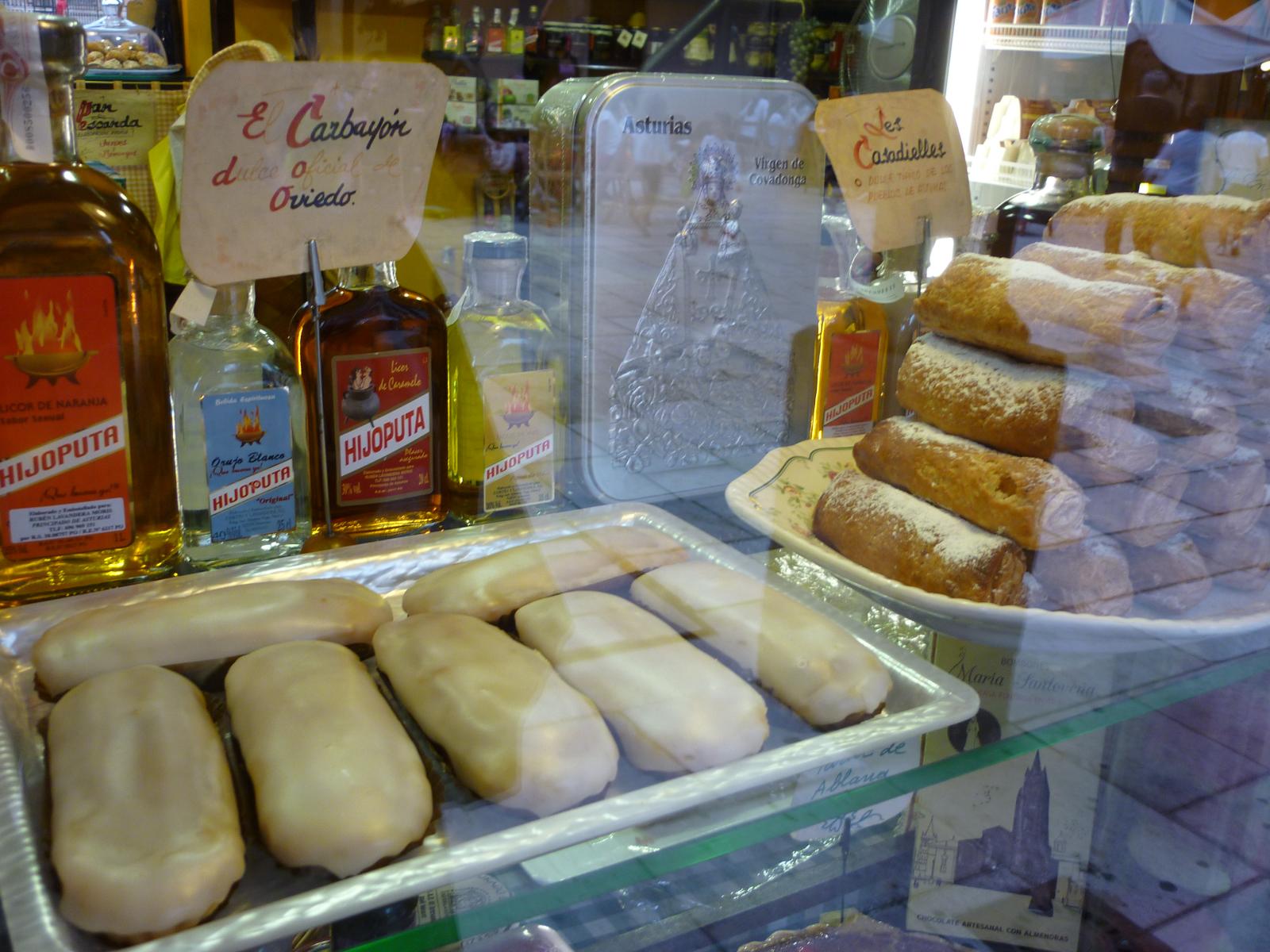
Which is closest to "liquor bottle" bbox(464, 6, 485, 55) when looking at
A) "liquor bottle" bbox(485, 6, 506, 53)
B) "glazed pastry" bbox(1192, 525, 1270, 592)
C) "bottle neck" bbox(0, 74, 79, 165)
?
"liquor bottle" bbox(485, 6, 506, 53)

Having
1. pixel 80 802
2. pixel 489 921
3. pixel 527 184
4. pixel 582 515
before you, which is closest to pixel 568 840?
pixel 489 921

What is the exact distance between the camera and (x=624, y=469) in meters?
0.77

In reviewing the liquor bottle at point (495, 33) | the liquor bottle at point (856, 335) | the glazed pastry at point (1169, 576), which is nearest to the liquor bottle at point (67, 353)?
the liquor bottle at point (495, 33)

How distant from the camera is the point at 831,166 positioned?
79cm

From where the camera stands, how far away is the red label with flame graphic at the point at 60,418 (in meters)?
0.56

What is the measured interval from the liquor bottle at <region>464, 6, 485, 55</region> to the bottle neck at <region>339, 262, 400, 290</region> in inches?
5.3

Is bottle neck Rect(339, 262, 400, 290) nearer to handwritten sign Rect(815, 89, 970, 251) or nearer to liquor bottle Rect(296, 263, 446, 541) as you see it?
liquor bottle Rect(296, 263, 446, 541)

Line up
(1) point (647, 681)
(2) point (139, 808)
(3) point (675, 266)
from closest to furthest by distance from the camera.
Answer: (2) point (139, 808) → (1) point (647, 681) → (3) point (675, 266)

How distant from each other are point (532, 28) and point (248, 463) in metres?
0.31

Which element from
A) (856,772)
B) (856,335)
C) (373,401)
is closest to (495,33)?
(373,401)

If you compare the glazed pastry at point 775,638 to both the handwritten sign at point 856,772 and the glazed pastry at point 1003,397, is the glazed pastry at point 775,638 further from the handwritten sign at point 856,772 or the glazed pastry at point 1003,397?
the glazed pastry at point 1003,397

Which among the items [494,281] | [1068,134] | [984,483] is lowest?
[984,483]

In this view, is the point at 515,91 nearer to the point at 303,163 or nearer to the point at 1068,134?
the point at 303,163

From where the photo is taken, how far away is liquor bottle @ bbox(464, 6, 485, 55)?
2.07 ft
